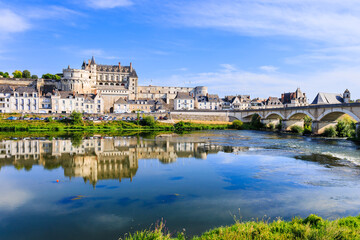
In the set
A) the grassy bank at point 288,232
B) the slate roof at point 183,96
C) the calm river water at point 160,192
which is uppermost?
the slate roof at point 183,96

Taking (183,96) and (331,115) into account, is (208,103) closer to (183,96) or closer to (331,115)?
(183,96)

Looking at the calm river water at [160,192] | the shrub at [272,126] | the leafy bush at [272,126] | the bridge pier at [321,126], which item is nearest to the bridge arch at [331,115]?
the bridge pier at [321,126]

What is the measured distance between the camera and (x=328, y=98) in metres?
60.1

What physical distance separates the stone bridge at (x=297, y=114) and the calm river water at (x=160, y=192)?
1351 cm

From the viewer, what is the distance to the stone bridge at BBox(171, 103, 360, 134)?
32372mm

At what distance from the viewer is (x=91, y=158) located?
19.8m

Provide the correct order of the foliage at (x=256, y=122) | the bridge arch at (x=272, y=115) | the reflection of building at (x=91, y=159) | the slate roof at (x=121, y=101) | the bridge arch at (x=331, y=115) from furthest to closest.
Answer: the slate roof at (x=121, y=101) < the foliage at (x=256, y=122) < the bridge arch at (x=272, y=115) < the bridge arch at (x=331, y=115) < the reflection of building at (x=91, y=159)

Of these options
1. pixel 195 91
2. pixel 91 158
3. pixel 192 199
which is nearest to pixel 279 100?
pixel 195 91

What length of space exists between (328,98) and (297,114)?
878 inches

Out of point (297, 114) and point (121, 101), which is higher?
point (121, 101)

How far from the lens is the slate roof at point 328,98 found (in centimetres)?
5888

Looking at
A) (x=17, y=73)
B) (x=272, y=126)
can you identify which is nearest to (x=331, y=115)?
(x=272, y=126)

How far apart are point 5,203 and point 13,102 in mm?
50023

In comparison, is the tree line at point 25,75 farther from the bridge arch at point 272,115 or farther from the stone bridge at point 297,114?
the bridge arch at point 272,115
